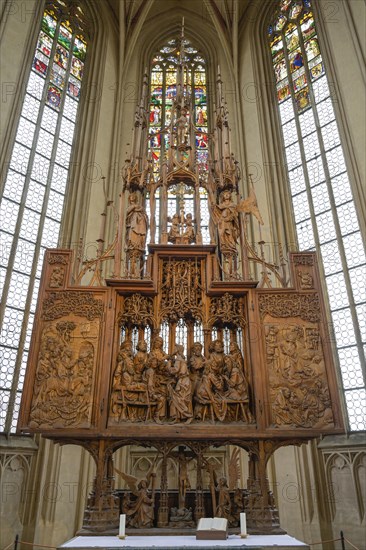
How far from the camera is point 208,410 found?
579 cm

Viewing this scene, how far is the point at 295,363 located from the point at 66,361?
300 cm

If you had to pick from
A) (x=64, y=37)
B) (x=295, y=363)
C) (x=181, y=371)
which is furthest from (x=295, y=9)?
(x=181, y=371)

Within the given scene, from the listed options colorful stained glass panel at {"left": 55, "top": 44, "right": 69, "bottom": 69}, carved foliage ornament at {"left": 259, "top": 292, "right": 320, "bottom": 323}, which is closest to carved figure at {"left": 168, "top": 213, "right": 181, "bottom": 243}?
carved foliage ornament at {"left": 259, "top": 292, "right": 320, "bottom": 323}

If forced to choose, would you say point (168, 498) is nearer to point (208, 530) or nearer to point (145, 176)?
point (208, 530)

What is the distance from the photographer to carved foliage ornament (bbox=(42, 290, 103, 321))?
604cm

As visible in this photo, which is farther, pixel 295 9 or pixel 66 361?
pixel 295 9

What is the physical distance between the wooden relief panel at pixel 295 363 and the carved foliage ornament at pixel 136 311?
1.62m

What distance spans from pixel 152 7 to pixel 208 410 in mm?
15093

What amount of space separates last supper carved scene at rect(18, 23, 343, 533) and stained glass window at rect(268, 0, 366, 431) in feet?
11.7

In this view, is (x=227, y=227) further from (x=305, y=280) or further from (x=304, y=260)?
(x=305, y=280)

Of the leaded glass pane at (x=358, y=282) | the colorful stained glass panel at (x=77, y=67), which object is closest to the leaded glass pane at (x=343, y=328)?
the leaded glass pane at (x=358, y=282)

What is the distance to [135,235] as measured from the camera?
6.95 meters

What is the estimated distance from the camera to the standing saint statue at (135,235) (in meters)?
6.74

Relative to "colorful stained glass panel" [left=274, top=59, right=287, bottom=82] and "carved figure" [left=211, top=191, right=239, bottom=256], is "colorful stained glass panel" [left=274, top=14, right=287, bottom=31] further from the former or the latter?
"carved figure" [left=211, top=191, right=239, bottom=256]
